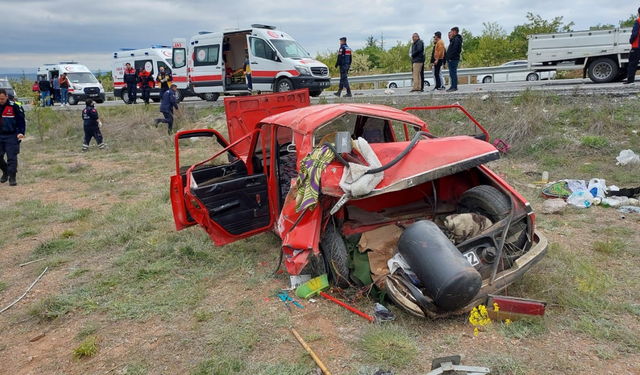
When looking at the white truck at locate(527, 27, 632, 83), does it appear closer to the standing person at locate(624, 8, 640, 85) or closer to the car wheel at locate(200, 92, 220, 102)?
the standing person at locate(624, 8, 640, 85)

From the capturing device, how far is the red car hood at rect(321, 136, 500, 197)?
136 inches

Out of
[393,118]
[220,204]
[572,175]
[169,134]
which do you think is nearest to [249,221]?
[220,204]

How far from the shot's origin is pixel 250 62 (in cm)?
1481

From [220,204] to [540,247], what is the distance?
3026 millimetres

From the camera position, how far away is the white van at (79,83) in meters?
24.5

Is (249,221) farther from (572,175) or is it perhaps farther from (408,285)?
(572,175)

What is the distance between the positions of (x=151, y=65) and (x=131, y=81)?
3.75ft

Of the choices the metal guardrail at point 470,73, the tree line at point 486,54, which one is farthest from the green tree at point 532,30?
the metal guardrail at point 470,73

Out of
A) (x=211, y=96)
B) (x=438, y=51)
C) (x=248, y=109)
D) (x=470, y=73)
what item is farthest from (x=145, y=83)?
(x=248, y=109)

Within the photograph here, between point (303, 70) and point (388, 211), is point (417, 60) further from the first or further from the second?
point (388, 211)

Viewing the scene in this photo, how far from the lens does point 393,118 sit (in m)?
4.39

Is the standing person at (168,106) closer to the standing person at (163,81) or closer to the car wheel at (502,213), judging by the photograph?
the standing person at (163,81)

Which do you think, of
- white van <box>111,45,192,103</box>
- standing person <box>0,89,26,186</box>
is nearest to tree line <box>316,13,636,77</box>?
white van <box>111,45,192,103</box>

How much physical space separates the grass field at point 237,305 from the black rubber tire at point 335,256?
18 cm
